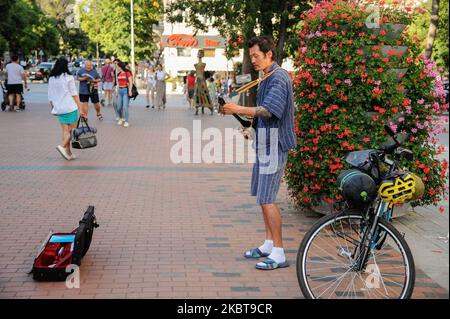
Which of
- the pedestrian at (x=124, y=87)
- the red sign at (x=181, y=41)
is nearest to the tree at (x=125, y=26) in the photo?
the red sign at (x=181, y=41)

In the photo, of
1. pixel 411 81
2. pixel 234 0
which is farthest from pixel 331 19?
pixel 234 0

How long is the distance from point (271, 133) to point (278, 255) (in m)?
1.05

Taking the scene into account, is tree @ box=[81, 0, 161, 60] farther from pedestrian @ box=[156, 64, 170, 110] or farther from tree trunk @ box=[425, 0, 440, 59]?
tree trunk @ box=[425, 0, 440, 59]

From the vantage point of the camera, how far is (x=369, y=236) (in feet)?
13.2

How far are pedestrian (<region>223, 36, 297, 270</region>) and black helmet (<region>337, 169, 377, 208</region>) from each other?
1051mm

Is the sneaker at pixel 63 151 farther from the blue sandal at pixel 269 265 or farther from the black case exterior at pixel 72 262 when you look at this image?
the blue sandal at pixel 269 265

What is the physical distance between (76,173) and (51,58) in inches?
3680

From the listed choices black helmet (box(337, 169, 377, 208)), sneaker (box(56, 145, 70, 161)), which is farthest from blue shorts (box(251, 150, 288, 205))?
sneaker (box(56, 145, 70, 161))

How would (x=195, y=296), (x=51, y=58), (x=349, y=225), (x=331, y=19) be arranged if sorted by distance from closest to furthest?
1. (x=349, y=225)
2. (x=195, y=296)
3. (x=331, y=19)
4. (x=51, y=58)

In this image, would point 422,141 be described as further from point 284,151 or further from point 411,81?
point 284,151

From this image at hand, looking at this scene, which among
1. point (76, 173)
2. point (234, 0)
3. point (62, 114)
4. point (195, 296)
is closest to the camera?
point (195, 296)

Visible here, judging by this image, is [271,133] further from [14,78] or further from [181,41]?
[181,41]

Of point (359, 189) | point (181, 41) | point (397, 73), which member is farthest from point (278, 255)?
point (181, 41)

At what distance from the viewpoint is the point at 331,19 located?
6277mm
